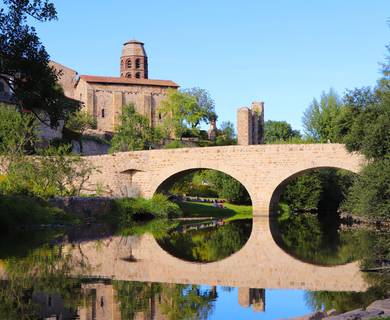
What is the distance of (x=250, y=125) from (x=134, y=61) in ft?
56.0

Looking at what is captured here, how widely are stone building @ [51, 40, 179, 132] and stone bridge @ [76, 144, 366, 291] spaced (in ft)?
110

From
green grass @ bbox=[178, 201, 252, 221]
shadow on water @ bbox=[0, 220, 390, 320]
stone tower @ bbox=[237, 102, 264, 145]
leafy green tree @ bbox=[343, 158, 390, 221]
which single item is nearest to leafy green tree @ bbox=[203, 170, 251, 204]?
green grass @ bbox=[178, 201, 252, 221]

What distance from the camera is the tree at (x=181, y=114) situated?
6475cm

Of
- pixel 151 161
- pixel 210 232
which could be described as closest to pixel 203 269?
pixel 210 232

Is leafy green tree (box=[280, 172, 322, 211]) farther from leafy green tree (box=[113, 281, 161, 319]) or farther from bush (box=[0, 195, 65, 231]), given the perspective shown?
leafy green tree (box=[113, 281, 161, 319])

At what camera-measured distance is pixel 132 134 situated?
51406mm

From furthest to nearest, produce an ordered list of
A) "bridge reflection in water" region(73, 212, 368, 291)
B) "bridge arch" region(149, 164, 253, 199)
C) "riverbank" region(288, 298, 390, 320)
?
"bridge arch" region(149, 164, 253, 199) → "bridge reflection in water" region(73, 212, 368, 291) → "riverbank" region(288, 298, 390, 320)

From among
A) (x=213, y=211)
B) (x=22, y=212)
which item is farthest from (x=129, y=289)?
(x=213, y=211)

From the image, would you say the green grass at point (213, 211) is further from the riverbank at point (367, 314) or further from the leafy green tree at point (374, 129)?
the riverbank at point (367, 314)

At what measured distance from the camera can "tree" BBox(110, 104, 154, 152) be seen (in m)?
48.1

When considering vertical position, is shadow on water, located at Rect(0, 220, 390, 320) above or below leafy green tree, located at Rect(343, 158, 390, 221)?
below

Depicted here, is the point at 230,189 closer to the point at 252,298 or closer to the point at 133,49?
the point at 252,298

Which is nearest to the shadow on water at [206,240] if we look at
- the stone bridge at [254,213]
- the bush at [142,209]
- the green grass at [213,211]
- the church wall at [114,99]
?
the stone bridge at [254,213]

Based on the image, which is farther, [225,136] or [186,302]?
[225,136]
